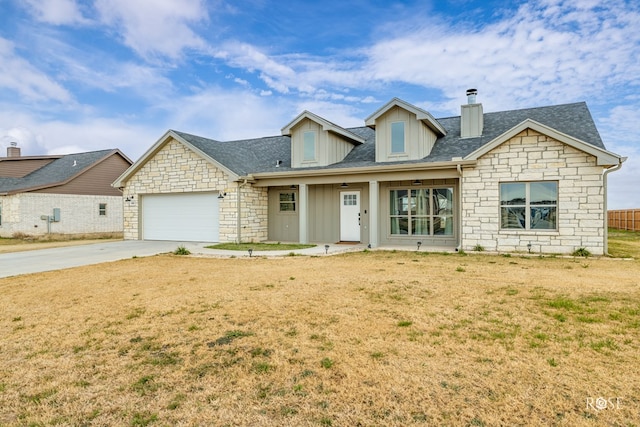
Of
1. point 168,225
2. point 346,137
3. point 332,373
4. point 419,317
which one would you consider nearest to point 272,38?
point 346,137

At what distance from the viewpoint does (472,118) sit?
13.7 meters

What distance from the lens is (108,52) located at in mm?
15523

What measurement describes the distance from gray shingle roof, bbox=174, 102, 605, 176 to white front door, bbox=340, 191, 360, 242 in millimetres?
1251

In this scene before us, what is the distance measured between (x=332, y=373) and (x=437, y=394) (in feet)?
2.89

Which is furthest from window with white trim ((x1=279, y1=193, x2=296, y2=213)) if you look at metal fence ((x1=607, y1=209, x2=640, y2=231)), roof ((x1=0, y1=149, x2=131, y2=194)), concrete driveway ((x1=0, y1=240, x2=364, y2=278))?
metal fence ((x1=607, y1=209, x2=640, y2=231))

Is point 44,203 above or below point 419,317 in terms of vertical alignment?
above

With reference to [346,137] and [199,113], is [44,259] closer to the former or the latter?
[346,137]

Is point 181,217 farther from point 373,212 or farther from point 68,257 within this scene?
point 373,212

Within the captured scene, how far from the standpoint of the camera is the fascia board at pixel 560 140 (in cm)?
978

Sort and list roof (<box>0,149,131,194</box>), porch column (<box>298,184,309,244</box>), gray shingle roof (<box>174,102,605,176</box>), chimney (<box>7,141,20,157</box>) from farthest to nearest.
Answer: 1. chimney (<box>7,141,20,157</box>)
2. roof (<box>0,149,131,194</box>)
3. porch column (<box>298,184,309,244</box>)
4. gray shingle roof (<box>174,102,605,176</box>)

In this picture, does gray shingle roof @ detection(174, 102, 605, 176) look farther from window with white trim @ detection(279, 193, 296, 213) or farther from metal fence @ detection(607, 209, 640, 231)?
metal fence @ detection(607, 209, 640, 231)

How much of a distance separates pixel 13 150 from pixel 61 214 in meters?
9.42

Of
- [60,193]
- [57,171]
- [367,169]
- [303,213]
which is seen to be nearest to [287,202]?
[303,213]

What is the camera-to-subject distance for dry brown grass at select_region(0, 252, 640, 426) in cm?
267
